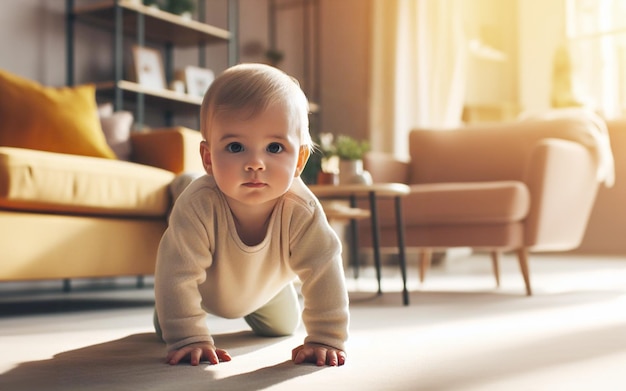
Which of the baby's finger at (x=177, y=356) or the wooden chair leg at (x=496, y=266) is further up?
the baby's finger at (x=177, y=356)

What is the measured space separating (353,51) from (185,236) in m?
4.15

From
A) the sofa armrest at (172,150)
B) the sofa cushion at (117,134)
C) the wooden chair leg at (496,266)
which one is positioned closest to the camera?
the sofa armrest at (172,150)

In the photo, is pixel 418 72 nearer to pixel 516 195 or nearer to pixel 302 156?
pixel 516 195

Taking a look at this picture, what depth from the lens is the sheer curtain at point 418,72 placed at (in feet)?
15.5

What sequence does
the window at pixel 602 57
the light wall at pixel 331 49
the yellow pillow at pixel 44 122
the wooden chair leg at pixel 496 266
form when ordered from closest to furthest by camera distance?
the yellow pillow at pixel 44 122
the wooden chair leg at pixel 496 266
the light wall at pixel 331 49
the window at pixel 602 57

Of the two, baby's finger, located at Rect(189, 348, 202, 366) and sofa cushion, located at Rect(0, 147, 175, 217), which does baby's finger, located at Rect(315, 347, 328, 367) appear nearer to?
baby's finger, located at Rect(189, 348, 202, 366)

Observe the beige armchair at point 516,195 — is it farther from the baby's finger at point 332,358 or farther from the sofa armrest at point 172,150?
the baby's finger at point 332,358

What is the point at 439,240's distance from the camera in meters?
2.55

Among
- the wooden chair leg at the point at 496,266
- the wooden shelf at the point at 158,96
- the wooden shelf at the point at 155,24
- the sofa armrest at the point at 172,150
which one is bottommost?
the wooden chair leg at the point at 496,266

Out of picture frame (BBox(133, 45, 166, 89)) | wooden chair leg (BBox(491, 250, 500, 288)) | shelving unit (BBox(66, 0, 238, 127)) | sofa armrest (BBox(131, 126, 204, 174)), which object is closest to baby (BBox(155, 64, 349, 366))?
sofa armrest (BBox(131, 126, 204, 174))

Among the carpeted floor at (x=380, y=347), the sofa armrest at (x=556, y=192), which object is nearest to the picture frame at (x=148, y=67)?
the carpeted floor at (x=380, y=347)

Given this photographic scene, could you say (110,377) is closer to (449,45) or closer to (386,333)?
(386,333)

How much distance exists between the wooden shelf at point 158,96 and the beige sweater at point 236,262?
8.08ft

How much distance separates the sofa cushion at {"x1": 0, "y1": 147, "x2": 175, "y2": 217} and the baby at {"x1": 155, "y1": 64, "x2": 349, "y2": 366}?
2.83 ft
